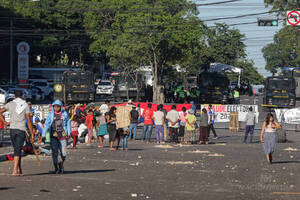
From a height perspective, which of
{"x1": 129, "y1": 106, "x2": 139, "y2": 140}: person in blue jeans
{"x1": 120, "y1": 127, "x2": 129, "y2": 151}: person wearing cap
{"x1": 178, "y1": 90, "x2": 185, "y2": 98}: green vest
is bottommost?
{"x1": 120, "y1": 127, "x2": 129, "y2": 151}: person wearing cap

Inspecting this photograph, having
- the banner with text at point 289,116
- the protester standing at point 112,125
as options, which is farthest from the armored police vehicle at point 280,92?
the protester standing at point 112,125

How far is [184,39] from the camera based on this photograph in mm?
61188

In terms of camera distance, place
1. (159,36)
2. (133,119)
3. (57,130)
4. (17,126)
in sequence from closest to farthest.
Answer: (17,126), (57,130), (133,119), (159,36)

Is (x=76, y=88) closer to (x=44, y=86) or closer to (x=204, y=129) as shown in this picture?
(x=44, y=86)

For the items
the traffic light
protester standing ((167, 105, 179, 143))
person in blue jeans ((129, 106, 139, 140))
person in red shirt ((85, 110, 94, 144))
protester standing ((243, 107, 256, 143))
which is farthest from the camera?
the traffic light

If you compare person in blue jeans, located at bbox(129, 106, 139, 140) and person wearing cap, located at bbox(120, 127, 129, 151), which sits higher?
person in blue jeans, located at bbox(129, 106, 139, 140)

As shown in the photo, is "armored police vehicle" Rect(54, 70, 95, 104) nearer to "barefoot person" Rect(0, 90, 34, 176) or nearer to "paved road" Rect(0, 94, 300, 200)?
"paved road" Rect(0, 94, 300, 200)

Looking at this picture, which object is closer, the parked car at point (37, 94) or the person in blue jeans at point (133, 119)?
the person in blue jeans at point (133, 119)

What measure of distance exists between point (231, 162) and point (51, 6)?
223 ft

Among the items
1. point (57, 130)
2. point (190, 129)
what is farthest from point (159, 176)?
point (190, 129)

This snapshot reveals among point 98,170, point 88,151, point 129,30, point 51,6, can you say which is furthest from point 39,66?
point 98,170

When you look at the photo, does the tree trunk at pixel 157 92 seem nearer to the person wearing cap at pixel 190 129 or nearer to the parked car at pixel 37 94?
the parked car at pixel 37 94

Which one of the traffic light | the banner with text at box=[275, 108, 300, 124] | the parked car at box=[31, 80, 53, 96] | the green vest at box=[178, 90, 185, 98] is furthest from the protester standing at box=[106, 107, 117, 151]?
the parked car at box=[31, 80, 53, 96]

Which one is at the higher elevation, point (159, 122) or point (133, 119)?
point (133, 119)
